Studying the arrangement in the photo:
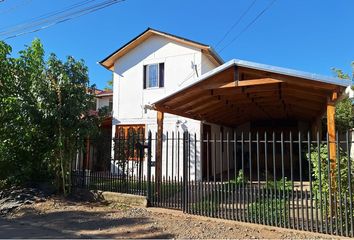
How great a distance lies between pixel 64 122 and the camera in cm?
992

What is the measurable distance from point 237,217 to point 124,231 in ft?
8.29

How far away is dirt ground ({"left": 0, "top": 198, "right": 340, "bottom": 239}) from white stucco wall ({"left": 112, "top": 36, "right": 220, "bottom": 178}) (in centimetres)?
631

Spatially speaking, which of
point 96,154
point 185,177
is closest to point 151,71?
point 96,154

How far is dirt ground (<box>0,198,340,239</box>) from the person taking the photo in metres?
6.57

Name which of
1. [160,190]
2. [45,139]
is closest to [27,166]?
[45,139]

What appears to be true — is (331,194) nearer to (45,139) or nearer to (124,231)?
(124,231)

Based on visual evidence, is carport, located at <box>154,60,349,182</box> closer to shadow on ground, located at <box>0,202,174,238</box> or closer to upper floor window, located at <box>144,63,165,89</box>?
shadow on ground, located at <box>0,202,174,238</box>

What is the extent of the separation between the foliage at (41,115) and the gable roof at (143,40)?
17.2 feet

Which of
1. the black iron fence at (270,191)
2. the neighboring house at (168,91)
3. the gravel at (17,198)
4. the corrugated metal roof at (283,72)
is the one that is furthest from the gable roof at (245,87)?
the gravel at (17,198)

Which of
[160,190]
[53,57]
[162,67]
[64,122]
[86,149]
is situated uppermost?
[162,67]

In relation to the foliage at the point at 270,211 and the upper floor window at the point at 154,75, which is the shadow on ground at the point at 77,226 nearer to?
the foliage at the point at 270,211

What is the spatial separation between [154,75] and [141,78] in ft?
2.15

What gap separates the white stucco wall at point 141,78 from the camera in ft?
48.3

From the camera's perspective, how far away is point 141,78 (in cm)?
1586
